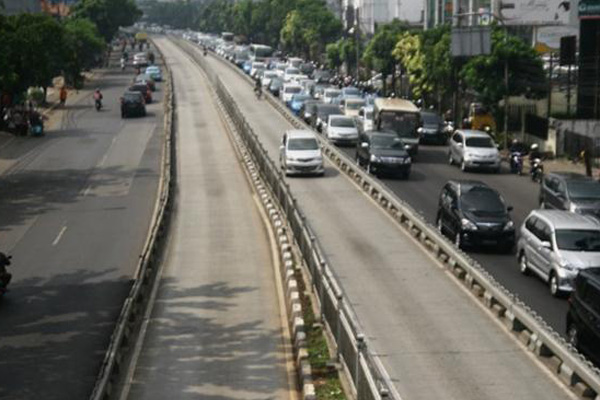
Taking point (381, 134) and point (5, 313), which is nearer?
point (5, 313)

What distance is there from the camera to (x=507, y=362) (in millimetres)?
19750

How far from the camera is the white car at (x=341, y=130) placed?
57228mm

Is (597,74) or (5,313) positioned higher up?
(597,74)

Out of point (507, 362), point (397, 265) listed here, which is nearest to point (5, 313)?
point (397, 265)

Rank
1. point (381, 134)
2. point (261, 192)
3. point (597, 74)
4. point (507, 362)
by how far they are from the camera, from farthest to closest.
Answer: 1. point (597, 74)
2. point (381, 134)
3. point (261, 192)
4. point (507, 362)

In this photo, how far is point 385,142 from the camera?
46812mm

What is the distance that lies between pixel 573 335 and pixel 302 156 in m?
25.7

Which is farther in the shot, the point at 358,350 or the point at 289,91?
the point at 289,91

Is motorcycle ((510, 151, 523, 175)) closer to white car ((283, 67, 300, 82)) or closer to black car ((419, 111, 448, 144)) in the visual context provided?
black car ((419, 111, 448, 144))

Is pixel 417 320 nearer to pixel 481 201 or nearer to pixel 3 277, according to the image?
pixel 481 201

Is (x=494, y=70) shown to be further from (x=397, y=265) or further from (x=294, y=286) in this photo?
(x=294, y=286)

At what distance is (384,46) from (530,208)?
184 feet

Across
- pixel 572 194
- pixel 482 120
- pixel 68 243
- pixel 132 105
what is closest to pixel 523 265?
pixel 572 194

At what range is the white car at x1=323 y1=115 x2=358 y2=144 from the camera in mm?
57228
